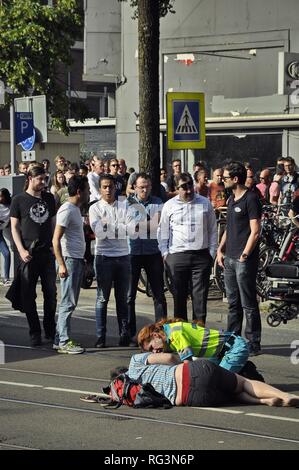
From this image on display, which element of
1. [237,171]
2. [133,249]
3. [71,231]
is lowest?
[133,249]

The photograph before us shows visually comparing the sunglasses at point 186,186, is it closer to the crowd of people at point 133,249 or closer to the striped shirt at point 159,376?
the crowd of people at point 133,249

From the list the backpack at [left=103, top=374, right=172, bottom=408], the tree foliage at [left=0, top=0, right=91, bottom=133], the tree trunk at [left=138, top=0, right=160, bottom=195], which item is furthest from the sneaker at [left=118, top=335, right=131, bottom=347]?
the tree foliage at [left=0, top=0, right=91, bottom=133]

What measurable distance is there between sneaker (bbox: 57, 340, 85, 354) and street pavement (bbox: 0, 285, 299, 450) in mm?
94

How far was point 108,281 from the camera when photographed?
40.2 ft

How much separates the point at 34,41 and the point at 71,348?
2092 cm

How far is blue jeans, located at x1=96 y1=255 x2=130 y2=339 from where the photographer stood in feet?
40.1

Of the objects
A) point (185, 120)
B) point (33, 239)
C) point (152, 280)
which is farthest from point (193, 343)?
point (185, 120)

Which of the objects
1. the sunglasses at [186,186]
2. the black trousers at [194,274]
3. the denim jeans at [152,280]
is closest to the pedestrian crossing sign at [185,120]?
the denim jeans at [152,280]

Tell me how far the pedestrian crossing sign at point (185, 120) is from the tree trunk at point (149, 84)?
1.05 m

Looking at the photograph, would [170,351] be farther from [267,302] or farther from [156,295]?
[267,302]

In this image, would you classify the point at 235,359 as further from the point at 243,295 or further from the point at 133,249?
the point at 133,249

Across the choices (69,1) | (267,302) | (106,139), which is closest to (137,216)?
(267,302)

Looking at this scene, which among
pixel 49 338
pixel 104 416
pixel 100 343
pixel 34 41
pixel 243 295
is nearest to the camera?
pixel 104 416
